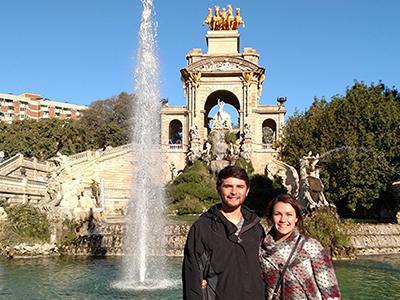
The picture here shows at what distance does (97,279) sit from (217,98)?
3912cm

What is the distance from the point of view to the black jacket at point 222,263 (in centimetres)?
359

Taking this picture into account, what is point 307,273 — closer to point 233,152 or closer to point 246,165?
point 233,152

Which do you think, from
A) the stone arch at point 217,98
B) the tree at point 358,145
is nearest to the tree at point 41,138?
the stone arch at point 217,98

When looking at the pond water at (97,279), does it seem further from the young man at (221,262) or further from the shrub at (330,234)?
the young man at (221,262)

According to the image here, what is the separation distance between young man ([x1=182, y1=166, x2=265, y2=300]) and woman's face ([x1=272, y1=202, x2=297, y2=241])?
17 cm

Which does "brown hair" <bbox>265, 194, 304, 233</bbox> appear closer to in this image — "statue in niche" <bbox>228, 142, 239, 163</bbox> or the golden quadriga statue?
"statue in niche" <bbox>228, 142, 239, 163</bbox>

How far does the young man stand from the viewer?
3582mm

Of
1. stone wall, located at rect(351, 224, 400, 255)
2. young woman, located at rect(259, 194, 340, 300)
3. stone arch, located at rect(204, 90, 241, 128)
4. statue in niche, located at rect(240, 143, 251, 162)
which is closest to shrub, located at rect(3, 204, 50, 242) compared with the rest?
stone wall, located at rect(351, 224, 400, 255)

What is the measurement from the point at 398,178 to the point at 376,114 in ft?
14.4

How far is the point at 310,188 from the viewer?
19891 millimetres

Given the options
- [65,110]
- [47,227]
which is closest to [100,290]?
[47,227]

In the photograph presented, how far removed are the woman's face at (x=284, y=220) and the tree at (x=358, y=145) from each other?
24371 mm

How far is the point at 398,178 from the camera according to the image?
26.8 metres

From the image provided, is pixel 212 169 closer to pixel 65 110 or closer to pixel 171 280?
pixel 171 280
